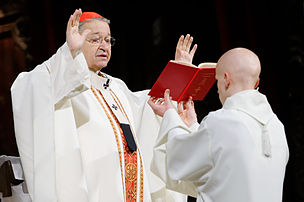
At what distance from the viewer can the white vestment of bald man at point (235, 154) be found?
2.41 meters

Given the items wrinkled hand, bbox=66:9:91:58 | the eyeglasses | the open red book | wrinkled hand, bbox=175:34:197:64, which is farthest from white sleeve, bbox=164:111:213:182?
the eyeglasses

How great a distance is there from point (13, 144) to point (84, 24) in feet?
7.48

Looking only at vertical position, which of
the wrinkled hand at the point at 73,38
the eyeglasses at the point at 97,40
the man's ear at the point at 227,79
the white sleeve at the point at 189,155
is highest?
the wrinkled hand at the point at 73,38

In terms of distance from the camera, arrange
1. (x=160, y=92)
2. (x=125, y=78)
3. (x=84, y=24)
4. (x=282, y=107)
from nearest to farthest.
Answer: (x=160, y=92) < (x=84, y=24) < (x=282, y=107) < (x=125, y=78)

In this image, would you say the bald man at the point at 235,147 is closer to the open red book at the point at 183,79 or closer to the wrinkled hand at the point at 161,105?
the wrinkled hand at the point at 161,105

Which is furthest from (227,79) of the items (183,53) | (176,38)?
(176,38)

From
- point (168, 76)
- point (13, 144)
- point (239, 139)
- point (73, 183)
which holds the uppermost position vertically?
point (168, 76)

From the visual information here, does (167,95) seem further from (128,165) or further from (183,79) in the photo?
(128,165)

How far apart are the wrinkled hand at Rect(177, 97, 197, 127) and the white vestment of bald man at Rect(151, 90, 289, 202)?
1.79ft

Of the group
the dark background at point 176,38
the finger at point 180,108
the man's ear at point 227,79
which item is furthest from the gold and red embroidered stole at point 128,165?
the dark background at point 176,38

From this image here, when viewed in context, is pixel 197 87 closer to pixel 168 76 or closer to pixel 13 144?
pixel 168 76

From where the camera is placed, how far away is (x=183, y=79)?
121 inches

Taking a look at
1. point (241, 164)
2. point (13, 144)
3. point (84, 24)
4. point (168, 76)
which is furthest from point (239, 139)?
point (13, 144)

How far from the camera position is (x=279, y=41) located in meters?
5.04
